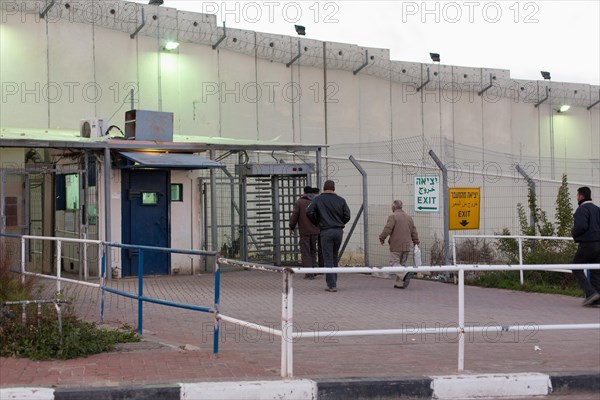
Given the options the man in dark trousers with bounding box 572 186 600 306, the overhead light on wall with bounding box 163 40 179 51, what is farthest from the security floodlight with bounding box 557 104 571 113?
the man in dark trousers with bounding box 572 186 600 306

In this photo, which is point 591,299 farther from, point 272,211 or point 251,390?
point 272,211

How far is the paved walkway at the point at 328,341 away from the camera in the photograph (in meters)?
7.77

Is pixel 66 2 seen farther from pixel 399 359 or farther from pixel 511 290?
pixel 399 359

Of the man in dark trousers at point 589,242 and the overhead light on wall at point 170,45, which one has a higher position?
the overhead light on wall at point 170,45

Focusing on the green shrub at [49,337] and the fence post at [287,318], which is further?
the green shrub at [49,337]

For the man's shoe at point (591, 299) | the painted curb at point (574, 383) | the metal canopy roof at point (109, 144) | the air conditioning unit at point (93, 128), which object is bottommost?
the painted curb at point (574, 383)

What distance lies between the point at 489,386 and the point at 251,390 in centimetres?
216

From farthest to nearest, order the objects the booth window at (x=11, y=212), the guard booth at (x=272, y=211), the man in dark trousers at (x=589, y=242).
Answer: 1. the guard booth at (x=272, y=211)
2. the booth window at (x=11, y=212)
3. the man in dark trousers at (x=589, y=242)

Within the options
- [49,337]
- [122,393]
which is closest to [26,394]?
[122,393]

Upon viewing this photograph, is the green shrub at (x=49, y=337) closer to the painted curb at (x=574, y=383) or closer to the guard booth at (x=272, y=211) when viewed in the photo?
the painted curb at (x=574, y=383)

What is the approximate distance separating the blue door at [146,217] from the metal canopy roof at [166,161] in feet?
1.92

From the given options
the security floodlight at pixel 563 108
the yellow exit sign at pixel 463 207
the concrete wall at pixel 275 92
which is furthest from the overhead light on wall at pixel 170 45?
the security floodlight at pixel 563 108

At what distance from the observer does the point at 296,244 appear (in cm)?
1934

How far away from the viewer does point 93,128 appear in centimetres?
1803
